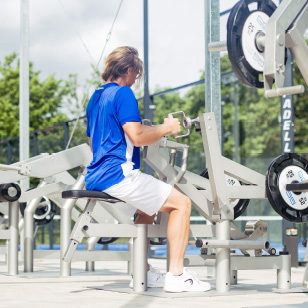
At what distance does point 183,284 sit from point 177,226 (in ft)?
1.09

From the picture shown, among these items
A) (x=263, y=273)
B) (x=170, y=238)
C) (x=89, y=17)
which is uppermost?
(x=89, y=17)

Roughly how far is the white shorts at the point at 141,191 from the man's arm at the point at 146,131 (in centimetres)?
19

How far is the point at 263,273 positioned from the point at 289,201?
262 centimetres

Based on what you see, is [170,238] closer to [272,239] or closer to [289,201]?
[289,201]

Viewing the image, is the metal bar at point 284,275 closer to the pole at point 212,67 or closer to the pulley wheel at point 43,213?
the pole at point 212,67

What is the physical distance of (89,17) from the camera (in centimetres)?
1530

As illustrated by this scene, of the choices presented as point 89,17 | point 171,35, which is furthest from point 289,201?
point 89,17

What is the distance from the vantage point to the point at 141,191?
416 cm

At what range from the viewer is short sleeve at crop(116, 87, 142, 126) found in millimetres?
4152

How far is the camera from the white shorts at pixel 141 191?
13.6ft

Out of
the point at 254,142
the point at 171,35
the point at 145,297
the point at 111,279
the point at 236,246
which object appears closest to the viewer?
the point at 145,297

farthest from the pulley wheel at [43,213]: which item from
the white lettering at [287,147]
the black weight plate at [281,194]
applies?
the black weight plate at [281,194]

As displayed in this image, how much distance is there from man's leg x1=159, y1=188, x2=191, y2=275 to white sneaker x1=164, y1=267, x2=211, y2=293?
4cm

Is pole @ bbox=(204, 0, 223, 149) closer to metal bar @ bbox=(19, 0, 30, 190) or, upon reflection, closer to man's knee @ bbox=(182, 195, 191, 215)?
man's knee @ bbox=(182, 195, 191, 215)
